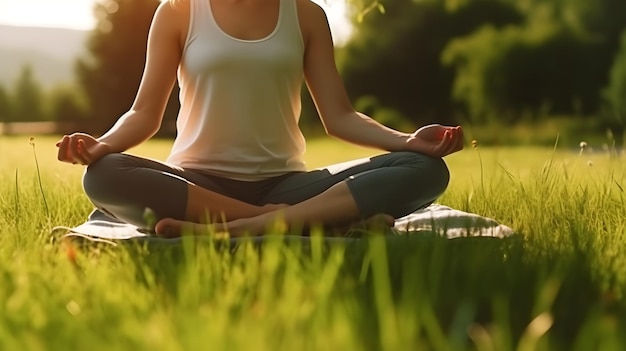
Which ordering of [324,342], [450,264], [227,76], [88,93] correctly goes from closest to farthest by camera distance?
[324,342], [450,264], [227,76], [88,93]

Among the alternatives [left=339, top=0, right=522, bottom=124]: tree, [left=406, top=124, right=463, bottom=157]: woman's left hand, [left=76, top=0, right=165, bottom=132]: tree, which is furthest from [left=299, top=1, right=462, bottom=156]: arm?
[left=76, top=0, right=165, bottom=132]: tree

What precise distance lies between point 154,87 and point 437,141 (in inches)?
38.0

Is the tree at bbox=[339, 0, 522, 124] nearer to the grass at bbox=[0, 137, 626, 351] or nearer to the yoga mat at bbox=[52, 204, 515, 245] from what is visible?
the yoga mat at bbox=[52, 204, 515, 245]

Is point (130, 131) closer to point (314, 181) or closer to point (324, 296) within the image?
point (314, 181)

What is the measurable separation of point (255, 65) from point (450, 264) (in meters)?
1.27

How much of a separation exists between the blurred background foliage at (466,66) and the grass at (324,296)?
35.7ft

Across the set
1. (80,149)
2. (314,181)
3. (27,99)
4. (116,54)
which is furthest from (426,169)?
(27,99)

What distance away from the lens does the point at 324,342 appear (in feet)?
4.85

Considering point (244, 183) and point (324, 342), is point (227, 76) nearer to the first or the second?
point (244, 183)

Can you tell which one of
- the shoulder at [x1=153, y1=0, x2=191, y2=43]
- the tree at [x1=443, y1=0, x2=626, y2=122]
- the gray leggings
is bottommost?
the gray leggings

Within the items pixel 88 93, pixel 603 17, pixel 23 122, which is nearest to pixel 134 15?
pixel 88 93

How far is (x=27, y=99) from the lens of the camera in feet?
75.7

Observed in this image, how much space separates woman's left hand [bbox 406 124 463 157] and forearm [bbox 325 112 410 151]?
0.04 metres

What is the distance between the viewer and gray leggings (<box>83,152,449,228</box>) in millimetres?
2902
